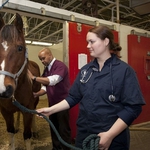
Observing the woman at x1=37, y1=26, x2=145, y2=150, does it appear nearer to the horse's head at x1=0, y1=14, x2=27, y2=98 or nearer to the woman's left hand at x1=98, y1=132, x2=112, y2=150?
the woman's left hand at x1=98, y1=132, x2=112, y2=150

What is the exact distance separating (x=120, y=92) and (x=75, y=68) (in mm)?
1471

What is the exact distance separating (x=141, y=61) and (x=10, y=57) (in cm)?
246

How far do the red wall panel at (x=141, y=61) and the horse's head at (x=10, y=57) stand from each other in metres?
2.08

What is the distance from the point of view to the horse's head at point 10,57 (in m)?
1.20

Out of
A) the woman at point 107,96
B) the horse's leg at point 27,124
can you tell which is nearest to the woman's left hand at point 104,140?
the woman at point 107,96

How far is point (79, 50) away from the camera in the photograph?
2.48 m

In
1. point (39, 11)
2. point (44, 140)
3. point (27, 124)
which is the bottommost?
point (44, 140)

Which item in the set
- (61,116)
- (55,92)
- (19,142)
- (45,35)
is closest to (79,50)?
(55,92)

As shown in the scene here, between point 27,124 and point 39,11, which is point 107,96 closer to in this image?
point 27,124

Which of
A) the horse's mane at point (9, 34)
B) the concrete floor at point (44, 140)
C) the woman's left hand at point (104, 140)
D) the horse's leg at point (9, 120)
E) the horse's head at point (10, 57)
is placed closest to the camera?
the woman's left hand at point (104, 140)

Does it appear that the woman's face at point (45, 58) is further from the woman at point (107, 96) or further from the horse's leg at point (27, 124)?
the woman at point (107, 96)

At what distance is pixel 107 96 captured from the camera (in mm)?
1004

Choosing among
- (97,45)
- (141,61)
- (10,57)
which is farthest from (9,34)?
→ (141,61)

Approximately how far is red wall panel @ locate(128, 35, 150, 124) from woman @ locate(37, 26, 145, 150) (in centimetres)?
212
